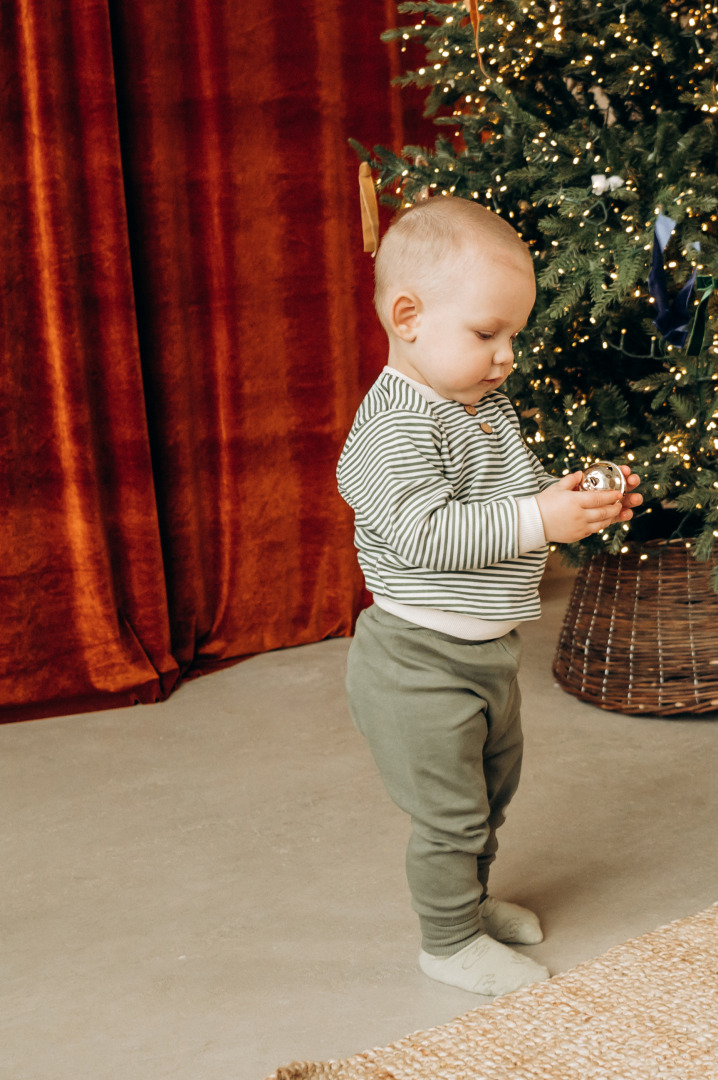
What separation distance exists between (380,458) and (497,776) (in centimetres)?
43

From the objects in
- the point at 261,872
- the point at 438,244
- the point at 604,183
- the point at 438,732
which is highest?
the point at 604,183

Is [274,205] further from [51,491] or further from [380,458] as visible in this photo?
[380,458]

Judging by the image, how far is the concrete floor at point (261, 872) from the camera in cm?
117

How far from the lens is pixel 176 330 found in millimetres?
2281

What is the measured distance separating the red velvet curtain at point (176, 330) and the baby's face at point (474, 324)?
1.23 meters

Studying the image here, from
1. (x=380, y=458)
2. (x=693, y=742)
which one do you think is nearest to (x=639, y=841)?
(x=693, y=742)

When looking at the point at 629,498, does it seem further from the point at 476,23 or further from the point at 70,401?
the point at 70,401

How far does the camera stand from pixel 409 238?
1089 mm

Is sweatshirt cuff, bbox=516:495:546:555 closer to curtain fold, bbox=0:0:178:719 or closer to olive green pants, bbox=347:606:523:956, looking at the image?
olive green pants, bbox=347:606:523:956

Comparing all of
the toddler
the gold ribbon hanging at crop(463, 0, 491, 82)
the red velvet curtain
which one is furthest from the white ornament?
the red velvet curtain

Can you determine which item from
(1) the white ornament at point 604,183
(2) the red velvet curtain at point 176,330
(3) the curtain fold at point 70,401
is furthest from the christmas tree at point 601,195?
(3) the curtain fold at point 70,401

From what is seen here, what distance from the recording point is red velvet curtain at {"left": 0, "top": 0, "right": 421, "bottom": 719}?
209 cm

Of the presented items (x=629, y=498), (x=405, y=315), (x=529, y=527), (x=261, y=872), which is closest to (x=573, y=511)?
(x=529, y=527)

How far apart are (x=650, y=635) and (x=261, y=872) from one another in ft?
2.88
